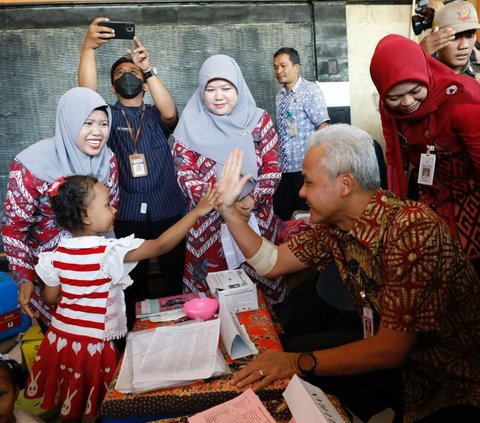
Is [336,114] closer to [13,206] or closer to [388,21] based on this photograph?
[388,21]

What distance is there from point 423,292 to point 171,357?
0.70 metres

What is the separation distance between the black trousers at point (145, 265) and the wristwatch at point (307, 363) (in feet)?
4.23

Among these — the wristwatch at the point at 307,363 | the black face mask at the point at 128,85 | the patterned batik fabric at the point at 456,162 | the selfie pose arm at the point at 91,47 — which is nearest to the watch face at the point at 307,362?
the wristwatch at the point at 307,363

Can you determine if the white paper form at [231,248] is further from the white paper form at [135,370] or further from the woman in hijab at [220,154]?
the white paper form at [135,370]

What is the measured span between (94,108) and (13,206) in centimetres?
54

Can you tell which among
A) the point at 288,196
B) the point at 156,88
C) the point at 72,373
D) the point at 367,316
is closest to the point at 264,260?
the point at 367,316

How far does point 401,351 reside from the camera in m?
1.15

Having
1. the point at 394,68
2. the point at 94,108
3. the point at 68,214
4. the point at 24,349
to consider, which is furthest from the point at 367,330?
the point at 24,349

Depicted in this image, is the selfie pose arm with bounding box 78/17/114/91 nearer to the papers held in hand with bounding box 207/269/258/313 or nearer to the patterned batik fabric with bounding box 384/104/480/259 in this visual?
the papers held in hand with bounding box 207/269/258/313

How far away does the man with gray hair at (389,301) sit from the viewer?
3.74 feet

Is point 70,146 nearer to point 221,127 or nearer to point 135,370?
point 221,127

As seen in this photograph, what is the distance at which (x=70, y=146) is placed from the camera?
192 cm

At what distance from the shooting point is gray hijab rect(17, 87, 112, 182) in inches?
74.1

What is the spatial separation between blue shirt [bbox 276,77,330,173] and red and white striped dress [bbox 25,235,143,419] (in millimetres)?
2200
